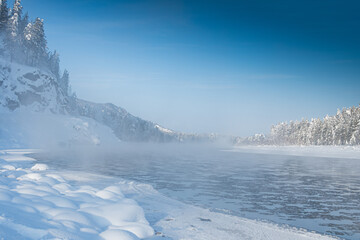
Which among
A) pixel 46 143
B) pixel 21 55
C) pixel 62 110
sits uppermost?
pixel 21 55

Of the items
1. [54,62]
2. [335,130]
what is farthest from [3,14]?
[335,130]

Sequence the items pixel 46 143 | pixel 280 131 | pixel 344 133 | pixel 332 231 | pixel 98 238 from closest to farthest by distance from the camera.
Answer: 1. pixel 98 238
2. pixel 332 231
3. pixel 46 143
4. pixel 344 133
5. pixel 280 131

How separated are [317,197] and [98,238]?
12.8 m

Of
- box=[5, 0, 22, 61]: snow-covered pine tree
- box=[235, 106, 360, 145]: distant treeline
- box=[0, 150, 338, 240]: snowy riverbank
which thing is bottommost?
box=[0, 150, 338, 240]: snowy riverbank

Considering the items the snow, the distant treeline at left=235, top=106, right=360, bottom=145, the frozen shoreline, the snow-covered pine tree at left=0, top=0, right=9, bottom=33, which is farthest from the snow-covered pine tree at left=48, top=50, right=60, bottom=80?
the distant treeline at left=235, top=106, right=360, bottom=145

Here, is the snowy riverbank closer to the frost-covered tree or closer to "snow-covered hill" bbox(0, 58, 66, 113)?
"snow-covered hill" bbox(0, 58, 66, 113)

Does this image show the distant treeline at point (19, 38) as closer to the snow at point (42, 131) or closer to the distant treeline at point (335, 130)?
the snow at point (42, 131)

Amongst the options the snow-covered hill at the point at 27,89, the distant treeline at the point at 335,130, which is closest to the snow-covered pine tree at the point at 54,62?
the snow-covered hill at the point at 27,89

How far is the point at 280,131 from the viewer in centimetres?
16575

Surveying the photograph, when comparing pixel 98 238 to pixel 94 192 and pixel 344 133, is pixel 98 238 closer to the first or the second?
pixel 94 192

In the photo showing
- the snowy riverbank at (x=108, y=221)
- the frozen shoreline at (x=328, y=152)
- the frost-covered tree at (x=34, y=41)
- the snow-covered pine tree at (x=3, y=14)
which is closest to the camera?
the snowy riverbank at (x=108, y=221)

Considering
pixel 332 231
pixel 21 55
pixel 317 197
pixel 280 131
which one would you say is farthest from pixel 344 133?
pixel 21 55

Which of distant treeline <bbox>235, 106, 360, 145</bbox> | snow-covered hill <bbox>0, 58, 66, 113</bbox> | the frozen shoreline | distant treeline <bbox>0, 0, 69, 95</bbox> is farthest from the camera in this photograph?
distant treeline <bbox>235, 106, 360, 145</bbox>

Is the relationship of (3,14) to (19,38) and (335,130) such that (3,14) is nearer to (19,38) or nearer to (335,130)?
(19,38)
